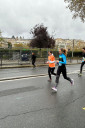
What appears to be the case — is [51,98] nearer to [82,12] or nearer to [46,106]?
[46,106]

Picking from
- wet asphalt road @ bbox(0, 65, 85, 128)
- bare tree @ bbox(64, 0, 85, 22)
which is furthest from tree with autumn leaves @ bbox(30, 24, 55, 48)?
wet asphalt road @ bbox(0, 65, 85, 128)

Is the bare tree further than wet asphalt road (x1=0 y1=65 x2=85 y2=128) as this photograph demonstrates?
Yes

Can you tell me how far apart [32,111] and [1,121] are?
87 cm

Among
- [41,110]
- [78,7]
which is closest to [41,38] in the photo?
[78,7]

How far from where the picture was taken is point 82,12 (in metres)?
23.7

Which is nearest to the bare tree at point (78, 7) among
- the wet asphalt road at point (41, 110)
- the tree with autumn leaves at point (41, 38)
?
the tree with autumn leaves at point (41, 38)

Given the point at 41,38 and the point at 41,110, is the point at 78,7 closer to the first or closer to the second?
the point at 41,38

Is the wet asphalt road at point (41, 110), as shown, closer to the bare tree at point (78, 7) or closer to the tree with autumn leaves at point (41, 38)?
the bare tree at point (78, 7)

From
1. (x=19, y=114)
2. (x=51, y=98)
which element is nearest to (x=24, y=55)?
(x=51, y=98)

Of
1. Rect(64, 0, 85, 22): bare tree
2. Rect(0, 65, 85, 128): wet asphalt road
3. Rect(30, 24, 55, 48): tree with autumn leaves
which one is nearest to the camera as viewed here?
Rect(0, 65, 85, 128): wet asphalt road

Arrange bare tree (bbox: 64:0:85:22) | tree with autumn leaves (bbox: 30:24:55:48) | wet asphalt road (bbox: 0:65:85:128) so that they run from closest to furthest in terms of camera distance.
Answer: wet asphalt road (bbox: 0:65:85:128) < bare tree (bbox: 64:0:85:22) < tree with autumn leaves (bbox: 30:24:55:48)

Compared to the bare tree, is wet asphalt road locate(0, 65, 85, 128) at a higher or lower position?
lower

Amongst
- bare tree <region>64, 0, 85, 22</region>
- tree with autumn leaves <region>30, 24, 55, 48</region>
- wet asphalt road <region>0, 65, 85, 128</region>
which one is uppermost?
bare tree <region>64, 0, 85, 22</region>

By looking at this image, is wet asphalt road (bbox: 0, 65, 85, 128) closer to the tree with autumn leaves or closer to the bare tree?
the bare tree
